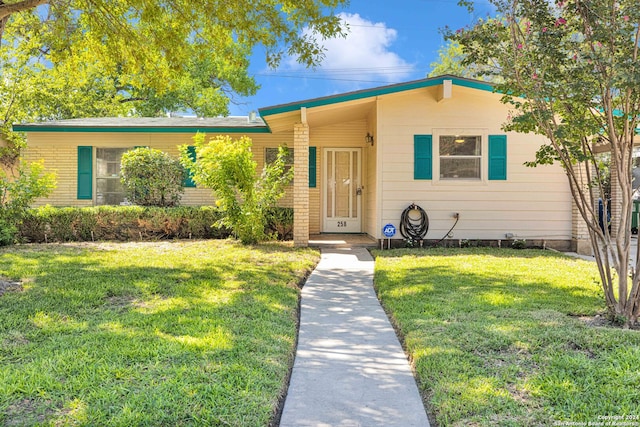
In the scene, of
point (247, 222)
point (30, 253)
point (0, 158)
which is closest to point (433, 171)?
point (247, 222)

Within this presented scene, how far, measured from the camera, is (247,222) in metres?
8.48

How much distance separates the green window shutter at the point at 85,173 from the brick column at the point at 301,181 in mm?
5805

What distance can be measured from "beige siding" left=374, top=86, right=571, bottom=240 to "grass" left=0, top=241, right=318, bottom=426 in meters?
3.36

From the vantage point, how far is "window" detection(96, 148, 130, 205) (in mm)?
11078

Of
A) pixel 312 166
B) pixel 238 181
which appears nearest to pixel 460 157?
pixel 312 166

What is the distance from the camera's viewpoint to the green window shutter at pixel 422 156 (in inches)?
337

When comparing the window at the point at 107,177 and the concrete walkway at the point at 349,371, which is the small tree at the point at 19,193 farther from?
the concrete walkway at the point at 349,371

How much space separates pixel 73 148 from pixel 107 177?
3.57 ft

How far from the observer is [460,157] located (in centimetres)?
867

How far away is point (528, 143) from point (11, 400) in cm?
884

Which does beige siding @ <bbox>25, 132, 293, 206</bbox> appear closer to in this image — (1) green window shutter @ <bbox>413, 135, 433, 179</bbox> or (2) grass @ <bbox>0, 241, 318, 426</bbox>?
(1) green window shutter @ <bbox>413, 135, 433, 179</bbox>

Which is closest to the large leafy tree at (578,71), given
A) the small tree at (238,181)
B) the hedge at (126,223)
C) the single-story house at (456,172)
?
the single-story house at (456,172)

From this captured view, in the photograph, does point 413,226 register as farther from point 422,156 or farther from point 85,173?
point 85,173

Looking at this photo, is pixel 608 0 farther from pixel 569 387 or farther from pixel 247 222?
pixel 247 222
